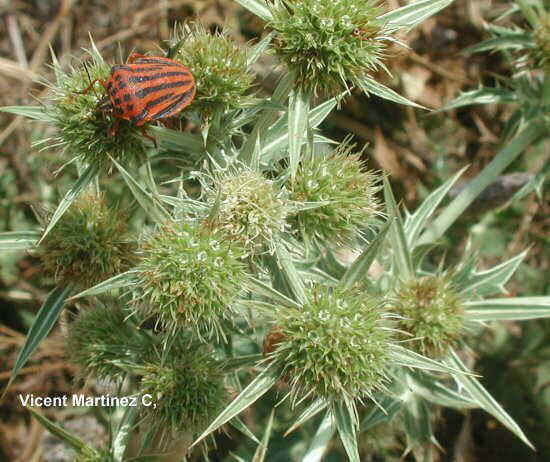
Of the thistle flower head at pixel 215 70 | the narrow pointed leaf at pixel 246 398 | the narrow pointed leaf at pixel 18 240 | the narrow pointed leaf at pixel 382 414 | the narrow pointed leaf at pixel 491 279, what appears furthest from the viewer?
the narrow pointed leaf at pixel 491 279

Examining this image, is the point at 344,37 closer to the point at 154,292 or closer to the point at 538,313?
the point at 154,292

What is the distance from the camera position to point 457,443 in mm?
4723

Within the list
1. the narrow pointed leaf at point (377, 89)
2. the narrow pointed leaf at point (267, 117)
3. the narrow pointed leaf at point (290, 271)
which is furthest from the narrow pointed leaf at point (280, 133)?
the narrow pointed leaf at point (290, 271)

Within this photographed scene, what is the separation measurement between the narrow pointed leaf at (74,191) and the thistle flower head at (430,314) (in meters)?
1.91

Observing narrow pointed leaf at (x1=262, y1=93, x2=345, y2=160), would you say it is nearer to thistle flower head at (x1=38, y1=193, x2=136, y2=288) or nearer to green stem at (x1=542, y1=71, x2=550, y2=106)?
thistle flower head at (x1=38, y1=193, x2=136, y2=288)

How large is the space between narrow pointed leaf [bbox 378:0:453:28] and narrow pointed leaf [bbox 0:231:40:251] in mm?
2251

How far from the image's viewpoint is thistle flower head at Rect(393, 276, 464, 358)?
3211 millimetres

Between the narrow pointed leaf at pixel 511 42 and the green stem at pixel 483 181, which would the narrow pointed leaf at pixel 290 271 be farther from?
the narrow pointed leaf at pixel 511 42

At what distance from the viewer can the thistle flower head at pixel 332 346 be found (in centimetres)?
254

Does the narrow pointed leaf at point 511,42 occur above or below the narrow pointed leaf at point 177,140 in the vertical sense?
above

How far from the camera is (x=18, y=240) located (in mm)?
3041

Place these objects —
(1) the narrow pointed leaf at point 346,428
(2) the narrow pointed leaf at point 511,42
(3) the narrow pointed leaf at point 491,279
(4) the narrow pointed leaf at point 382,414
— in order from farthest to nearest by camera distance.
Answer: (2) the narrow pointed leaf at point 511,42, (3) the narrow pointed leaf at point 491,279, (4) the narrow pointed leaf at point 382,414, (1) the narrow pointed leaf at point 346,428

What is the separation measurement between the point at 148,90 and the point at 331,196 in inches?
41.2

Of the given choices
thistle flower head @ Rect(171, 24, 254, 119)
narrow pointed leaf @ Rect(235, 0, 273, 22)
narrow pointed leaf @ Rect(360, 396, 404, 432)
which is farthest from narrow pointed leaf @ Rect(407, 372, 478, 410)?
narrow pointed leaf @ Rect(235, 0, 273, 22)
